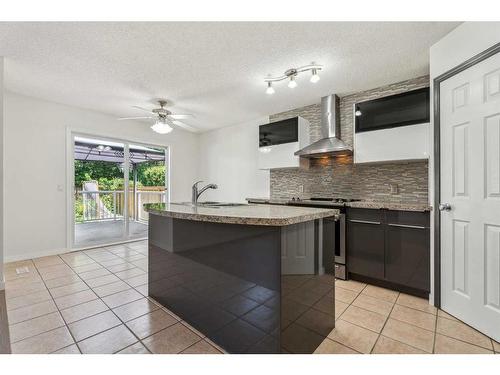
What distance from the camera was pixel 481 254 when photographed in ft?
5.63

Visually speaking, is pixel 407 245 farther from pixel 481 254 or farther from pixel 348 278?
pixel 348 278

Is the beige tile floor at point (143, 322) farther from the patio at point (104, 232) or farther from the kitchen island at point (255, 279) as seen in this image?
the patio at point (104, 232)

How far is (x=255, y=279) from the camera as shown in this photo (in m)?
1.37

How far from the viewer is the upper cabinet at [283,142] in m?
3.54

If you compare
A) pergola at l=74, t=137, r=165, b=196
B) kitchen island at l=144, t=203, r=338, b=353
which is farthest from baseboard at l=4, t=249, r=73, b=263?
kitchen island at l=144, t=203, r=338, b=353

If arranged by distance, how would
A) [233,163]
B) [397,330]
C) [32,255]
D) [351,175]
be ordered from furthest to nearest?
[233,163]
[32,255]
[351,175]
[397,330]

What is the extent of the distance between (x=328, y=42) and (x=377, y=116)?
1127mm

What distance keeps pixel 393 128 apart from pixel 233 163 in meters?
3.13

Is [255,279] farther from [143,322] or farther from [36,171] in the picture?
[36,171]

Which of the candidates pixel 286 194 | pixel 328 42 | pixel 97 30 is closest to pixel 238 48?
pixel 328 42

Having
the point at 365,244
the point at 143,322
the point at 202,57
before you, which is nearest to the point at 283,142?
the point at 202,57

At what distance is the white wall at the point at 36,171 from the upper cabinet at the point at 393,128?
4.26m

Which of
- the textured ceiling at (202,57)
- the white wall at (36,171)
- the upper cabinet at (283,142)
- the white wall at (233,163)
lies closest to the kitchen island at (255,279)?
the textured ceiling at (202,57)
